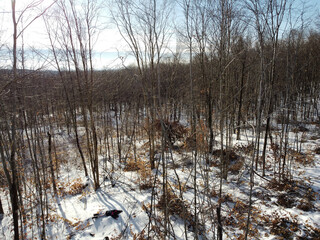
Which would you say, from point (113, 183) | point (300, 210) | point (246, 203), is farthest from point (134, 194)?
point (300, 210)

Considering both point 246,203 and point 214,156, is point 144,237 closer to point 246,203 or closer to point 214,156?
point 246,203

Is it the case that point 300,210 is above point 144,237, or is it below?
above

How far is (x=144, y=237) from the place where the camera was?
→ 4766 millimetres

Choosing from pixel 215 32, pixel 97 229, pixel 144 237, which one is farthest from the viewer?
pixel 215 32

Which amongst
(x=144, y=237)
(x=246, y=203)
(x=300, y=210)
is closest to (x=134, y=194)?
(x=144, y=237)

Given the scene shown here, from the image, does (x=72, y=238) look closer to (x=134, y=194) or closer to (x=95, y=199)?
(x=95, y=199)

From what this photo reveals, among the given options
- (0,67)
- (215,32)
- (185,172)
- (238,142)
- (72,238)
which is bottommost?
(72,238)

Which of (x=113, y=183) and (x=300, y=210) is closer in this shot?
(x=300, y=210)

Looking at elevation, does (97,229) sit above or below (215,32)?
below

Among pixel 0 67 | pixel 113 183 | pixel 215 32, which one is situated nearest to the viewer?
pixel 0 67

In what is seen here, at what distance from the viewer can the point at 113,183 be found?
305 inches

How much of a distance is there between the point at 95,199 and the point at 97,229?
1.65 meters

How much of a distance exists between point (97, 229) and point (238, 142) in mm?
7973

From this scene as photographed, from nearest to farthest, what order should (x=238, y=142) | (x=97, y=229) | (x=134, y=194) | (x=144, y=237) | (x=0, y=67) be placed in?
(x=0, y=67) → (x=144, y=237) → (x=97, y=229) → (x=134, y=194) → (x=238, y=142)
